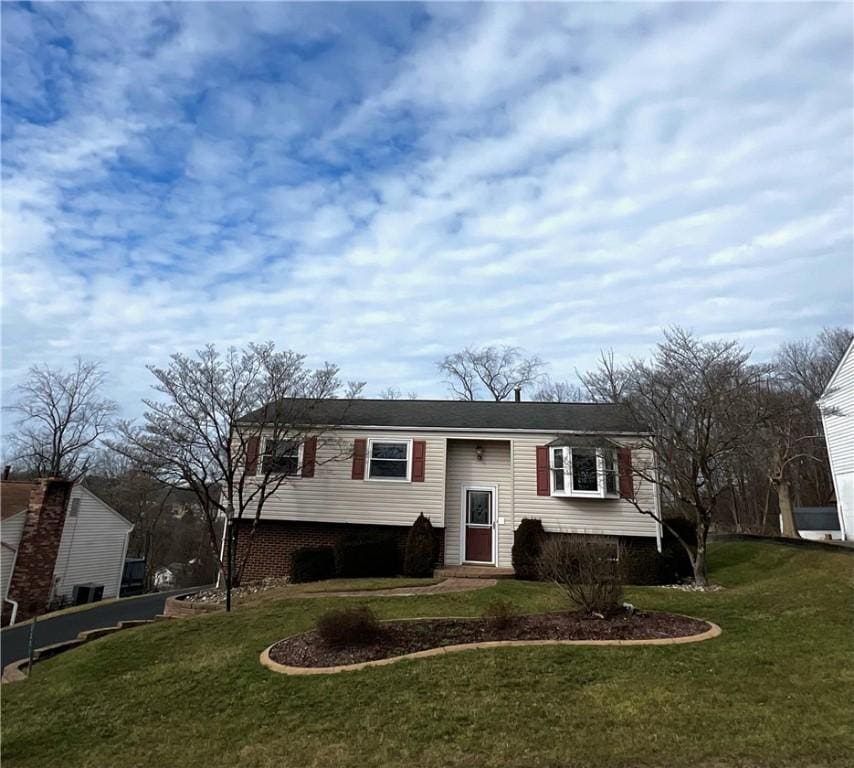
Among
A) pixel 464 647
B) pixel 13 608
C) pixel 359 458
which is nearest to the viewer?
pixel 464 647

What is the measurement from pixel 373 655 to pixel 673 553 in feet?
33.8

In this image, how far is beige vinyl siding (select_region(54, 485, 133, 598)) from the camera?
→ 21.4m

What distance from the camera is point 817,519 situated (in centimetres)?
2219

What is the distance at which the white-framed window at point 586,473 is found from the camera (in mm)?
14484

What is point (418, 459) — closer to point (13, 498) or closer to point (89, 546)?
point (13, 498)

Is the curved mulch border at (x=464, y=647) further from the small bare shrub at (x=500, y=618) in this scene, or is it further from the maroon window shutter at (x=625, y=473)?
the maroon window shutter at (x=625, y=473)

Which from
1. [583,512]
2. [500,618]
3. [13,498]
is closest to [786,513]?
[583,512]

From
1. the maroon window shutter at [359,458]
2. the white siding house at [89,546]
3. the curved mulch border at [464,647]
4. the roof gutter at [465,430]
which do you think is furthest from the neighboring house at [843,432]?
the white siding house at [89,546]

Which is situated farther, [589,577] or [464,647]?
[589,577]

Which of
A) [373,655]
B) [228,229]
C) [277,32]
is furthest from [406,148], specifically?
A: [373,655]

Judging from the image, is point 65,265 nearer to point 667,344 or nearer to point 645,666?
point 645,666

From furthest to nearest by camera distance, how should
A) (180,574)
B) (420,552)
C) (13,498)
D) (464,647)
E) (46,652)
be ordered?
(180,574) < (13,498) < (420,552) < (46,652) < (464,647)

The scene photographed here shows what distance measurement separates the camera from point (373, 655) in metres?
6.54

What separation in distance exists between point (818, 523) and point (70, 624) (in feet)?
89.1
